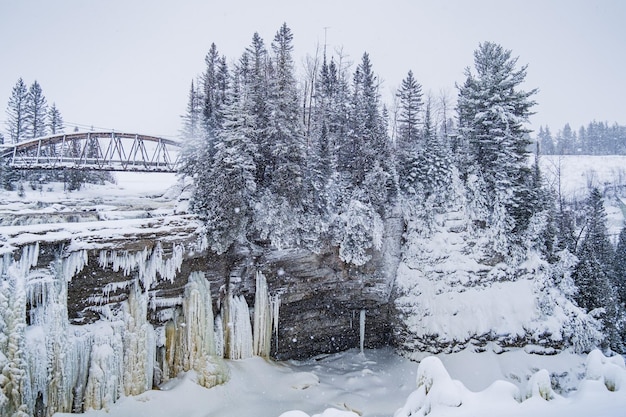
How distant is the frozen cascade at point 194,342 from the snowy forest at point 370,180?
2.24m

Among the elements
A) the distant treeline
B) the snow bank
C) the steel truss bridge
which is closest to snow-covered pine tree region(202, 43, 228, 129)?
the steel truss bridge

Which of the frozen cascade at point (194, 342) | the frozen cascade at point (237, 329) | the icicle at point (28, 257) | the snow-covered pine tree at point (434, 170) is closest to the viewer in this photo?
the icicle at point (28, 257)

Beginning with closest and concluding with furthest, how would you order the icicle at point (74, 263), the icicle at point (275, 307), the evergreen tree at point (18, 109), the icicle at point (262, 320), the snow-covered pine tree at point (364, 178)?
the icicle at point (74, 263), the icicle at point (262, 320), the icicle at point (275, 307), the snow-covered pine tree at point (364, 178), the evergreen tree at point (18, 109)

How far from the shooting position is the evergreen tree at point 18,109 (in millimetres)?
40378

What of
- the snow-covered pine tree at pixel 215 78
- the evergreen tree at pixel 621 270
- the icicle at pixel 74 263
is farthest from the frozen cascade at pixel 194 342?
the evergreen tree at pixel 621 270

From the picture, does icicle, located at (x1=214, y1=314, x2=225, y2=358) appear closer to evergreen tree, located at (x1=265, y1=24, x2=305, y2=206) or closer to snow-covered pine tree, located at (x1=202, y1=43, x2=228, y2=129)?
evergreen tree, located at (x1=265, y1=24, x2=305, y2=206)

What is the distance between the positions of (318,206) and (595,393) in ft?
43.7

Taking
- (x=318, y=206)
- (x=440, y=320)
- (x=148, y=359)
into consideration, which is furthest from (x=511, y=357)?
(x=148, y=359)

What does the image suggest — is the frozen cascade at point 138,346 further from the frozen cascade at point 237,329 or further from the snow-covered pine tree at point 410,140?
the snow-covered pine tree at point 410,140

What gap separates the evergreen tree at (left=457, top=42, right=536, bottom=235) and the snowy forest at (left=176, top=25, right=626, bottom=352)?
0.06 m

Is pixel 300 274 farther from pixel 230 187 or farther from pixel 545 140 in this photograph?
pixel 545 140

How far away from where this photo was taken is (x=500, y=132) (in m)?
19.6

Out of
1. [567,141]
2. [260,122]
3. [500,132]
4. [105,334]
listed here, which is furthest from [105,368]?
[567,141]

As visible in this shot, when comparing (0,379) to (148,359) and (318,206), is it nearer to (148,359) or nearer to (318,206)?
(148,359)
